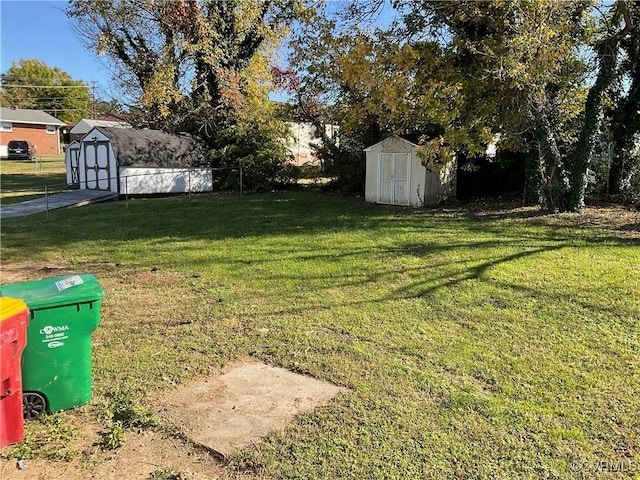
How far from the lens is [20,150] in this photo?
39469 millimetres

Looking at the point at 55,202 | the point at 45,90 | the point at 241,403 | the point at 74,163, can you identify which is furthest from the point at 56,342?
the point at 45,90

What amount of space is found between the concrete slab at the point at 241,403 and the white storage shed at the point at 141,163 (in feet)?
50.6

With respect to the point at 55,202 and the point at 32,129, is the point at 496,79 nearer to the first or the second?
the point at 55,202

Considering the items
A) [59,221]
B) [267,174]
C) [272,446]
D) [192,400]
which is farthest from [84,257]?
[267,174]

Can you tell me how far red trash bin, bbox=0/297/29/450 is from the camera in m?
2.70

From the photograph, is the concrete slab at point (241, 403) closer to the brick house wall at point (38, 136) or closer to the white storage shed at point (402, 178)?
the white storage shed at point (402, 178)

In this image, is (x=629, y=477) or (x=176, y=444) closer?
(x=629, y=477)

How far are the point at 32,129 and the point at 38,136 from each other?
901mm

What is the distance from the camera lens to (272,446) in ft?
9.78

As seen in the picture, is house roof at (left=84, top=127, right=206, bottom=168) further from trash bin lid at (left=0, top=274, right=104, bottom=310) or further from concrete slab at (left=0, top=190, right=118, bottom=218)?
trash bin lid at (left=0, top=274, right=104, bottom=310)

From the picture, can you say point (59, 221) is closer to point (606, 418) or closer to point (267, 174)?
point (267, 174)

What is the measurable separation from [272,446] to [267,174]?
1677cm

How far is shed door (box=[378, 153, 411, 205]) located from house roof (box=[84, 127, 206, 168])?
954cm

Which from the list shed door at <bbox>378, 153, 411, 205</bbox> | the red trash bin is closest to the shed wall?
shed door at <bbox>378, 153, 411, 205</bbox>
